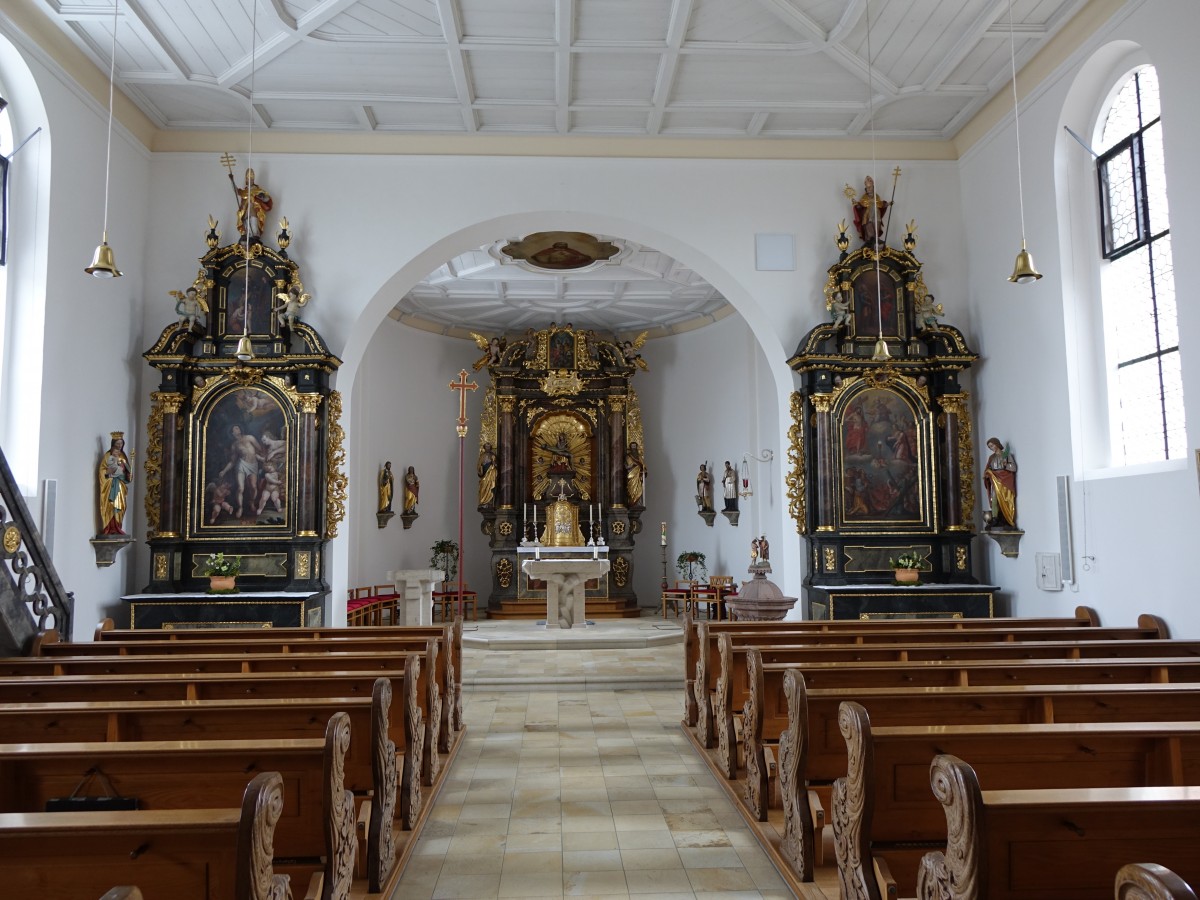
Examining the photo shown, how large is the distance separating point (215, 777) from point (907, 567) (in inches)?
345

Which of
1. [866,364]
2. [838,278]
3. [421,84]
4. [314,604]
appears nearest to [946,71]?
[838,278]

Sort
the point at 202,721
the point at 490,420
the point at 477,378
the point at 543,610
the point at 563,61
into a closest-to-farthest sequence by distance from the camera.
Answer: the point at 202,721 < the point at 563,61 < the point at 543,610 < the point at 490,420 < the point at 477,378

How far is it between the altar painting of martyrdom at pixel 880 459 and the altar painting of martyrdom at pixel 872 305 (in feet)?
2.56

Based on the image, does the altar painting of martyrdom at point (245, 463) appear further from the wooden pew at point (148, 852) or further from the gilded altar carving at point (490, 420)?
the wooden pew at point (148, 852)

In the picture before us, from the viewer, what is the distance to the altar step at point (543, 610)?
1645 centimetres

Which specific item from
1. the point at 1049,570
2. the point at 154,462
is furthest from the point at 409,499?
the point at 1049,570

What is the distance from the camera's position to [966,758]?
3.35 meters

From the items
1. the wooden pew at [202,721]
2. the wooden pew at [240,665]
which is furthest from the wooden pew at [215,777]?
the wooden pew at [240,665]

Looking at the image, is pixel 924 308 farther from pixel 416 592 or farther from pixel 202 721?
pixel 202 721

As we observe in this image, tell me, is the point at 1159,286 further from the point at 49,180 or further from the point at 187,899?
the point at 49,180

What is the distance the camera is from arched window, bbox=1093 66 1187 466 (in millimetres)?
7973

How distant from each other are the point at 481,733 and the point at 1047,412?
21.6ft

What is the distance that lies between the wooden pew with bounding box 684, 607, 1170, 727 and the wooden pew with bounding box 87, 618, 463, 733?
1.94 meters

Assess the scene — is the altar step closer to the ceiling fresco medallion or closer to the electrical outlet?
the ceiling fresco medallion
